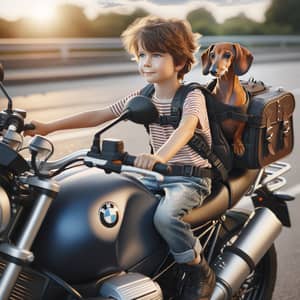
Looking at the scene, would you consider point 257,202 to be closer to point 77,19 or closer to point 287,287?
point 287,287

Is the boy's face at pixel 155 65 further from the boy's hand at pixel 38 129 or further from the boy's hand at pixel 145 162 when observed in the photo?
the boy's hand at pixel 145 162

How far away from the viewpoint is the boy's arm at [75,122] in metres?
2.83

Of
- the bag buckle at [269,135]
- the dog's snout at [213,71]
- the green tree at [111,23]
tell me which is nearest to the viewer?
the bag buckle at [269,135]

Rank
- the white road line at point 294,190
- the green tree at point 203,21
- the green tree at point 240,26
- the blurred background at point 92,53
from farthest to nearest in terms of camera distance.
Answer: the green tree at point 240,26 < the green tree at point 203,21 < the blurred background at point 92,53 < the white road line at point 294,190

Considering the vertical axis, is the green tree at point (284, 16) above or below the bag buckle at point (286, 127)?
above

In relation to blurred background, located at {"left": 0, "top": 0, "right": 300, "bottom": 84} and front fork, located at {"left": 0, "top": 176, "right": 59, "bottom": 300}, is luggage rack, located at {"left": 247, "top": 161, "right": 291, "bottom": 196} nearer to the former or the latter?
front fork, located at {"left": 0, "top": 176, "right": 59, "bottom": 300}

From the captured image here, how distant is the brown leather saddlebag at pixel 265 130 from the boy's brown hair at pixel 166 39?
1.33 feet

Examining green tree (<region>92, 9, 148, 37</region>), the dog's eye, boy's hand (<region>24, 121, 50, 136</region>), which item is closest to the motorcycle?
boy's hand (<region>24, 121, 50, 136</region>)

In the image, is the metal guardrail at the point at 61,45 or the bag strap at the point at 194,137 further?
the metal guardrail at the point at 61,45

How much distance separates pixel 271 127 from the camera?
3.22 metres

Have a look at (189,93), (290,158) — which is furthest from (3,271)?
(290,158)

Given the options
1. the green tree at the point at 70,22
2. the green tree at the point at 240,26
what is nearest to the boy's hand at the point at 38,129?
the green tree at the point at 70,22

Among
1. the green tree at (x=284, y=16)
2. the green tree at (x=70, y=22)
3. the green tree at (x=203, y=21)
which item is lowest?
the green tree at (x=70, y=22)

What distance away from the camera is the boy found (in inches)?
106
